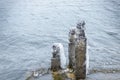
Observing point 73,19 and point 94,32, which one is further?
point 73,19

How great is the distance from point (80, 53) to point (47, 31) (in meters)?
23.9

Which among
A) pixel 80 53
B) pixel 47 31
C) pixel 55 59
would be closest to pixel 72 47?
pixel 55 59

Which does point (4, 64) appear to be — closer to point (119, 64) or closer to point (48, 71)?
point (48, 71)

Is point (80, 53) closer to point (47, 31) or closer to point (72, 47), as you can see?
point (72, 47)

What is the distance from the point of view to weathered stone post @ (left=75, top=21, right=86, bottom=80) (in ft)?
93.5

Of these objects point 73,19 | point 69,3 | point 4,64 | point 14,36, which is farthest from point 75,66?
point 69,3

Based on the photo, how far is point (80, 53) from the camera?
29.0 metres

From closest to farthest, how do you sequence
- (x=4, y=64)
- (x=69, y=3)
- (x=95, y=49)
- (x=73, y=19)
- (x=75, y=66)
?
(x=75, y=66) → (x=4, y=64) → (x=95, y=49) → (x=73, y=19) → (x=69, y=3)

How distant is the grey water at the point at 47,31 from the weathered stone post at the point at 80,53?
629 centimetres

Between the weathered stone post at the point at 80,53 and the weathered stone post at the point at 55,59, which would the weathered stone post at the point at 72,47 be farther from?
the weathered stone post at the point at 80,53

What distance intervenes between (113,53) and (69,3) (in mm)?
29252

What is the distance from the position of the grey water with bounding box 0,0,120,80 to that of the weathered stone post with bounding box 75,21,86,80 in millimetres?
6285

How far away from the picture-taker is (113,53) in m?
42.5

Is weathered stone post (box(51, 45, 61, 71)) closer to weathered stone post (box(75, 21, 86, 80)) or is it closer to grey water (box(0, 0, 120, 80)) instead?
weathered stone post (box(75, 21, 86, 80))
